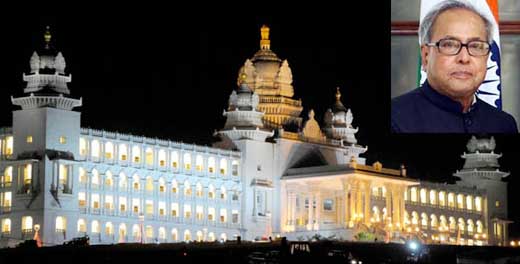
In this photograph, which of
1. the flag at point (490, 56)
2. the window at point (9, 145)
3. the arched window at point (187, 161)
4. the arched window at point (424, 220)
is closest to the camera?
the flag at point (490, 56)

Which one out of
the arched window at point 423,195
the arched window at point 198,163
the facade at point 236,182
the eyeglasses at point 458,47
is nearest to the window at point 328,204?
the facade at point 236,182

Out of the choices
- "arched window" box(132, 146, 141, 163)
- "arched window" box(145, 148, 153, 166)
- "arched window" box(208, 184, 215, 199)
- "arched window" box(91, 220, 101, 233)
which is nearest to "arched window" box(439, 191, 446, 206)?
"arched window" box(208, 184, 215, 199)

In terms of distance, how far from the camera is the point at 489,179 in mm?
143750

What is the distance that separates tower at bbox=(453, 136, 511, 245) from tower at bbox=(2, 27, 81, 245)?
4774 cm

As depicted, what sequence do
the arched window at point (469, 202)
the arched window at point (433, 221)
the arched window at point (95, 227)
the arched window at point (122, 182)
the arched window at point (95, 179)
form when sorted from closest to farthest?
the arched window at point (95, 227) → the arched window at point (95, 179) → the arched window at point (122, 182) → the arched window at point (433, 221) → the arched window at point (469, 202)

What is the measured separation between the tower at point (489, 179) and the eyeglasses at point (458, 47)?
243 feet

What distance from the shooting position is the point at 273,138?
409 feet

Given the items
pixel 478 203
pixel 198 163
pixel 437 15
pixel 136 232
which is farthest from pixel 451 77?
pixel 478 203

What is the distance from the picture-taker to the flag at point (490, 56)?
7000 cm

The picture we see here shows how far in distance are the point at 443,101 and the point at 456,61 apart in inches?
68.7

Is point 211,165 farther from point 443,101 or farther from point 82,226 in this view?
point 443,101

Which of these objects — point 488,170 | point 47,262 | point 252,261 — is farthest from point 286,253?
point 488,170

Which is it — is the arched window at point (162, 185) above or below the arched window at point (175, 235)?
above

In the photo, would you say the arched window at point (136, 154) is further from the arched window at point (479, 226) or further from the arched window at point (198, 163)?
the arched window at point (479, 226)
